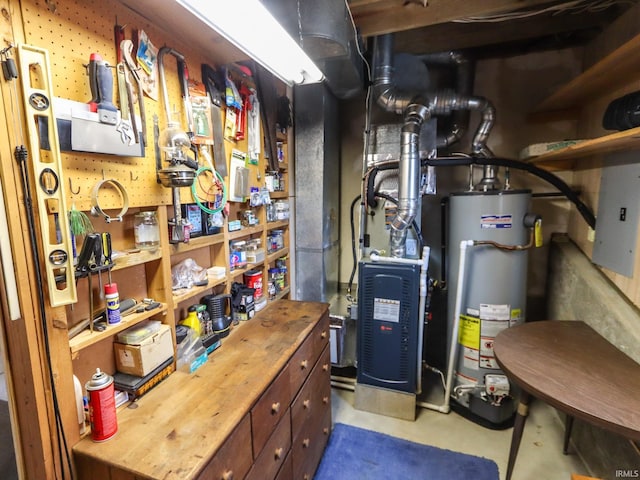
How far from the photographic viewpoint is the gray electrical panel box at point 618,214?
1613 mm

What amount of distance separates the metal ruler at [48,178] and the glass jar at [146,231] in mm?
331

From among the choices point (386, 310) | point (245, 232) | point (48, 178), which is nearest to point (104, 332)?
point (48, 178)

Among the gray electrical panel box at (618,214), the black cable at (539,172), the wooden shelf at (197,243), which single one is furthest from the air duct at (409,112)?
the wooden shelf at (197,243)

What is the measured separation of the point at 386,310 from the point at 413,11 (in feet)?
5.84

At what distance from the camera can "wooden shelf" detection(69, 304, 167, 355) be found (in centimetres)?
98

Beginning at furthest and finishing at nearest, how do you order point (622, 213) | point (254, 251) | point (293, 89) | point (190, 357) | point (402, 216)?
point (293, 89) < point (402, 216) < point (254, 251) < point (622, 213) < point (190, 357)

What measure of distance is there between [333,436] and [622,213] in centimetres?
214

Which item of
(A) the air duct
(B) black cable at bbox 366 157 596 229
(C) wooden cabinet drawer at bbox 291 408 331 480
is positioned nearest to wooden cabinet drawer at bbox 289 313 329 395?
(C) wooden cabinet drawer at bbox 291 408 331 480

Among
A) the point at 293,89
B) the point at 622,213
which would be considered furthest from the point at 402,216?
the point at 293,89

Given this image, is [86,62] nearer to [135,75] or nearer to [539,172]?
[135,75]

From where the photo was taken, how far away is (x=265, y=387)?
1.24 metres

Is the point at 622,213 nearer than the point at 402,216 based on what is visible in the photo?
Yes

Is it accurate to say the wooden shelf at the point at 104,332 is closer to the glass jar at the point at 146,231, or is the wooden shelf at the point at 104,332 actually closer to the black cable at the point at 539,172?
the glass jar at the point at 146,231

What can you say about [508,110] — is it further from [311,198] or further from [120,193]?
[120,193]
